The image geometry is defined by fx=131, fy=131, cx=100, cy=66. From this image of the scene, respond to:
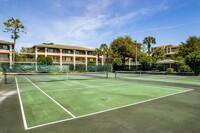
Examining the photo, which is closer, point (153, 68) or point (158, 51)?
point (153, 68)

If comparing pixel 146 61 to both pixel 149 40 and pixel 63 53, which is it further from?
pixel 63 53

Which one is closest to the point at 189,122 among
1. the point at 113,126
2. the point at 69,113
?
the point at 113,126

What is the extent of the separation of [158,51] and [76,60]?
3396 centimetres

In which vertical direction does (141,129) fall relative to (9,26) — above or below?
below

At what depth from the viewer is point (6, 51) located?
43.9 m

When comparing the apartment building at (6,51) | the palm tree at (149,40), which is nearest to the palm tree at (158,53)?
the palm tree at (149,40)

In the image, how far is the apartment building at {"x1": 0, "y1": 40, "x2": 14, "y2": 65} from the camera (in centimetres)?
4250

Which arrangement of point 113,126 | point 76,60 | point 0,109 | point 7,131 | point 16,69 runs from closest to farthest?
point 7,131
point 113,126
point 0,109
point 16,69
point 76,60

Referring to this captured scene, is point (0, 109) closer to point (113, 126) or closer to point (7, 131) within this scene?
point (7, 131)

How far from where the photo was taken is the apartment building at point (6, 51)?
139ft

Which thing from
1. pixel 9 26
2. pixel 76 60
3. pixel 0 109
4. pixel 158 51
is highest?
pixel 9 26

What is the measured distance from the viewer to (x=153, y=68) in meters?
44.4

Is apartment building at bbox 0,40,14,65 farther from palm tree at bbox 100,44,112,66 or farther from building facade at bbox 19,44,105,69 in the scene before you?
palm tree at bbox 100,44,112,66

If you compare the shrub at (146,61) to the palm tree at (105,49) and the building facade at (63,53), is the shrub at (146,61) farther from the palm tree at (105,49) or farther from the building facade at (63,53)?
the building facade at (63,53)
